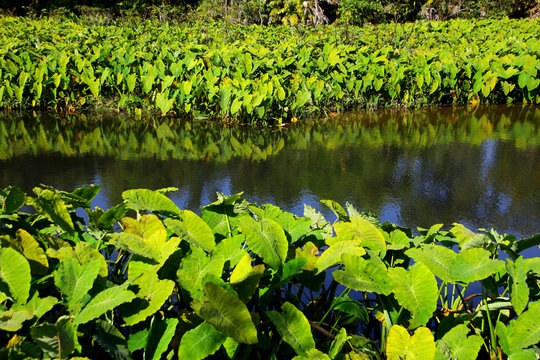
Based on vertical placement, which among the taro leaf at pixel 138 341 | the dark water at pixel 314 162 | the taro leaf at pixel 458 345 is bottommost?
the dark water at pixel 314 162

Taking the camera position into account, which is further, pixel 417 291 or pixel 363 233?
pixel 363 233

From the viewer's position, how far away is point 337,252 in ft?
3.83

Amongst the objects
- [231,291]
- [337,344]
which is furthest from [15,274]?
[337,344]

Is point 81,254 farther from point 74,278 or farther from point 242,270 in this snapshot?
point 242,270

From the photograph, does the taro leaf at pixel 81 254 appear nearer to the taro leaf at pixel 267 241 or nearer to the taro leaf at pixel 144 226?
the taro leaf at pixel 144 226

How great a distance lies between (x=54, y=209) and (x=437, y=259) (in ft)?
3.25

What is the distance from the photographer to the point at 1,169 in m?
3.28

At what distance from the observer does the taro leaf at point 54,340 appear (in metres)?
0.88

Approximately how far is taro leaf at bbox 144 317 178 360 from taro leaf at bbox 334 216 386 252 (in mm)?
527

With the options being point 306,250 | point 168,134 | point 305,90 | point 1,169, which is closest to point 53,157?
point 1,169

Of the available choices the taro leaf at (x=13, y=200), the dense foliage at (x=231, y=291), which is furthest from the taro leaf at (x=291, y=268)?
the taro leaf at (x=13, y=200)

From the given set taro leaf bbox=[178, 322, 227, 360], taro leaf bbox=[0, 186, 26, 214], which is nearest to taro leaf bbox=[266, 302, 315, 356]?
taro leaf bbox=[178, 322, 227, 360]

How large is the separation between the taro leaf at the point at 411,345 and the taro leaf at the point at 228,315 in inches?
12.4

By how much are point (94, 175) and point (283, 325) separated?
2523mm
